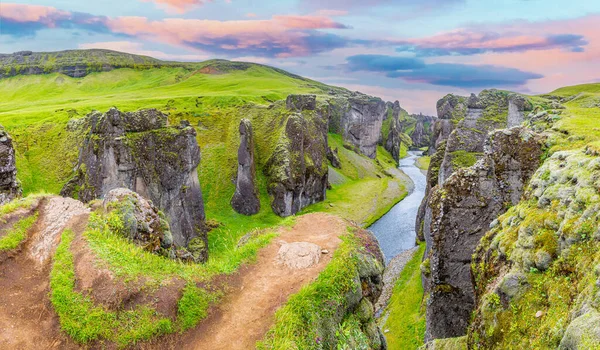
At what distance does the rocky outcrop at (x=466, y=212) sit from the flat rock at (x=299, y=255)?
12.3 meters

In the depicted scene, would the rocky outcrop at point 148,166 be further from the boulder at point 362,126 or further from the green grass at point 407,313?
the boulder at point 362,126

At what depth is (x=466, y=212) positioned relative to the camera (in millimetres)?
25609

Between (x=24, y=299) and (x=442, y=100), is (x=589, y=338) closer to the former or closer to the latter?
(x=24, y=299)

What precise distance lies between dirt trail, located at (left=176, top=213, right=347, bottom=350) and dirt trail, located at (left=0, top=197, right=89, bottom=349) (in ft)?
17.2

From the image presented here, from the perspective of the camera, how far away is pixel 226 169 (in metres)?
78.5

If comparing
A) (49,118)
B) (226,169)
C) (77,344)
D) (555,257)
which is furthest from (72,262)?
(49,118)

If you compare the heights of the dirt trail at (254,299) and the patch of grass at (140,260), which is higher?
the patch of grass at (140,260)

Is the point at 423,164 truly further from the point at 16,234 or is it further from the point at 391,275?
the point at 16,234

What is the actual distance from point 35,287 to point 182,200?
40263 mm

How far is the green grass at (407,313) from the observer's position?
116 feet

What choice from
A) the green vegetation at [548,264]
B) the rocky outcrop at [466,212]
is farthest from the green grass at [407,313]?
the green vegetation at [548,264]

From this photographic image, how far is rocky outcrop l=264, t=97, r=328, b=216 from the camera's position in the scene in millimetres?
77500

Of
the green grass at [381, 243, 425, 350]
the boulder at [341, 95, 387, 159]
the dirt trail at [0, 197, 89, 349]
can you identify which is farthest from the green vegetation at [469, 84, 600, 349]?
the boulder at [341, 95, 387, 159]

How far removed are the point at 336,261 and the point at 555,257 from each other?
8854 mm
